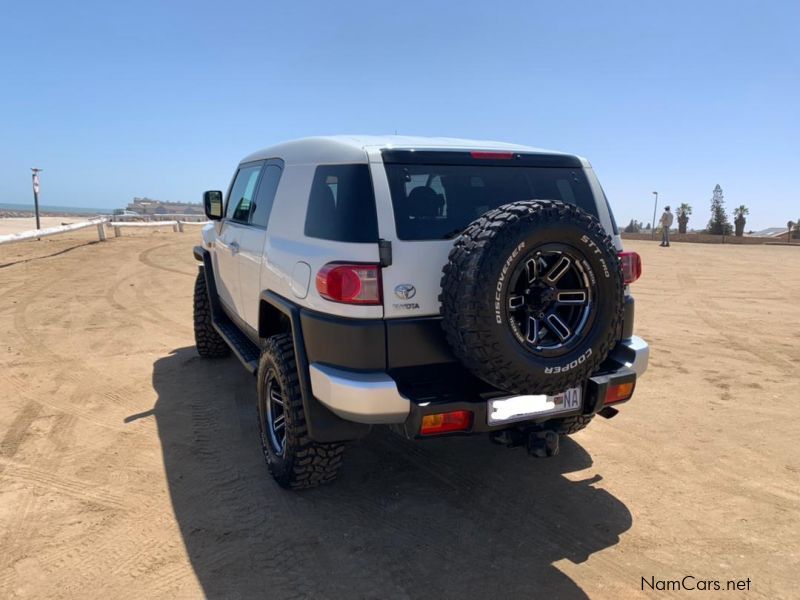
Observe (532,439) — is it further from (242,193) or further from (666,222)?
(666,222)

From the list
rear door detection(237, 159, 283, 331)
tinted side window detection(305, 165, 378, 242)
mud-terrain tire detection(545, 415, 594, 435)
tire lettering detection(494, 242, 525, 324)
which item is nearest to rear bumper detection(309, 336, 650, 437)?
tire lettering detection(494, 242, 525, 324)

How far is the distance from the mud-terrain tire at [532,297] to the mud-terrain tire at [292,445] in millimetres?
962

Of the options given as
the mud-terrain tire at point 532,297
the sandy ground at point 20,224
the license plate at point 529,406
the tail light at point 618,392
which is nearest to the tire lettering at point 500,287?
the mud-terrain tire at point 532,297

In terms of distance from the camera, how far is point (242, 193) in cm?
459

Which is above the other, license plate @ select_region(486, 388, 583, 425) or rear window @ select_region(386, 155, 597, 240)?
rear window @ select_region(386, 155, 597, 240)

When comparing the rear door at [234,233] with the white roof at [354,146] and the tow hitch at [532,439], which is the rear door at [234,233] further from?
the tow hitch at [532,439]

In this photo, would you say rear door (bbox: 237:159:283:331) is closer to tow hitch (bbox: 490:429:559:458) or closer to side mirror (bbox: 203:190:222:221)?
side mirror (bbox: 203:190:222:221)

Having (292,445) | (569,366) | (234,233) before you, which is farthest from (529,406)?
(234,233)

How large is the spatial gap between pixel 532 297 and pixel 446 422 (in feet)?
2.38

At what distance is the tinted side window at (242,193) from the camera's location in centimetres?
432

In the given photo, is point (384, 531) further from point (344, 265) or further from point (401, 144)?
point (401, 144)

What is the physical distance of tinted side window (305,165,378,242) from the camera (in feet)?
8.93

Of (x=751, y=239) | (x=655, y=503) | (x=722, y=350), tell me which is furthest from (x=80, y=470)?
(x=751, y=239)

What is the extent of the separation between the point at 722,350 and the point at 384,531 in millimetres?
5034
